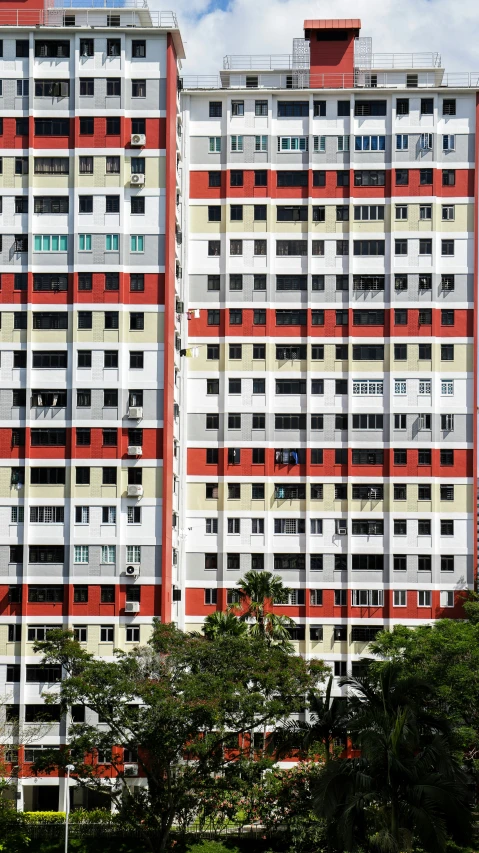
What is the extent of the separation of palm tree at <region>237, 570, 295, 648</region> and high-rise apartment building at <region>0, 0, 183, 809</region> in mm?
4129

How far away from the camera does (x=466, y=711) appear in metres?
46.5

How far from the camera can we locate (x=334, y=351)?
62125 mm

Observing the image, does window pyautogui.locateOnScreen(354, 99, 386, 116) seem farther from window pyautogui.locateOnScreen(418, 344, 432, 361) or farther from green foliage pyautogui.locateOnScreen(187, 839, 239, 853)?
green foliage pyautogui.locateOnScreen(187, 839, 239, 853)

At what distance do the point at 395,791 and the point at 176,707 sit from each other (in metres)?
13.3

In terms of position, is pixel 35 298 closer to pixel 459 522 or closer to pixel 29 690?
pixel 29 690

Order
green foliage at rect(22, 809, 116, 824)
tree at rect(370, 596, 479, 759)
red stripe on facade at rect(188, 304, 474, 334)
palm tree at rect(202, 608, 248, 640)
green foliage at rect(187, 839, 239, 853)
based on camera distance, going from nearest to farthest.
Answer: tree at rect(370, 596, 479, 759)
green foliage at rect(187, 839, 239, 853)
green foliage at rect(22, 809, 116, 824)
palm tree at rect(202, 608, 248, 640)
red stripe on facade at rect(188, 304, 474, 334)

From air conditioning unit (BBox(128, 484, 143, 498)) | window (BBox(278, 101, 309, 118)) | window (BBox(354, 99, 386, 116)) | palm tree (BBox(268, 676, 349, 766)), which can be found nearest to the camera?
palm tree (BBox(268, 676, 349, 766))

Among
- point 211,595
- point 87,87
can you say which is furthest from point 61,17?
point 211,595

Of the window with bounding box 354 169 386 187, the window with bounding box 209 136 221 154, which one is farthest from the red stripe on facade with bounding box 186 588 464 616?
the window with bounding box 209 136 221 154

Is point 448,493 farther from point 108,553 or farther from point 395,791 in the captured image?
point 395,791

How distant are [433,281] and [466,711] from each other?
2458 centimetres

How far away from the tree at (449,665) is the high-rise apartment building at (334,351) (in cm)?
823

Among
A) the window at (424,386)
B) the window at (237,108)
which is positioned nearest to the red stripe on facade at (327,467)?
the window at (424,386)

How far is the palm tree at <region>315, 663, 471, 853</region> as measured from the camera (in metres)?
30.3
